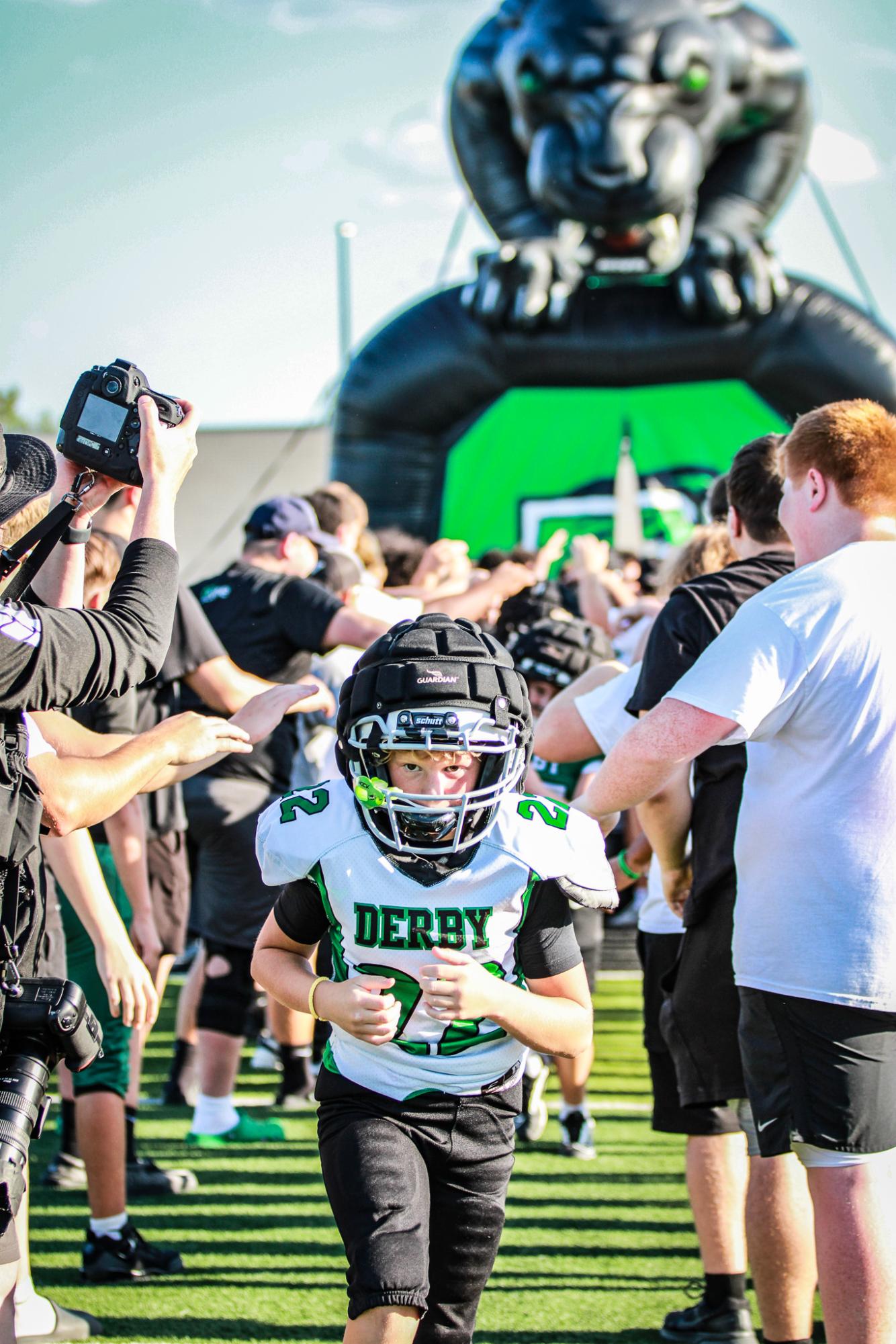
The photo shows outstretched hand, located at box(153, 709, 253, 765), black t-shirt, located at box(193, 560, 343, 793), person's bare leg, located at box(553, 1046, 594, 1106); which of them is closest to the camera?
outstretched hand, located at box(153, 709, 253, 765)

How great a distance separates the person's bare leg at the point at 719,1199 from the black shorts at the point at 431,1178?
0.88 meters

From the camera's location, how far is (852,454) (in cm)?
241

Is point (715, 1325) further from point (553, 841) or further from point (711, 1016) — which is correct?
point (553, 841)

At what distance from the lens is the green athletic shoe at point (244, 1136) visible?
14.3 feet

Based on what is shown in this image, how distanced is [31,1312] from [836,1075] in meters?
1.83

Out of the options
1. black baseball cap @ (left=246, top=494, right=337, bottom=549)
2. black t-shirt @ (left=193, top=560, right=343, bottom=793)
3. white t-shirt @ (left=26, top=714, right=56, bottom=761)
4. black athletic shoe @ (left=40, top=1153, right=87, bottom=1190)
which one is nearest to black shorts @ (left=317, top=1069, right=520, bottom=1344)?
white t-shirt @ (left=26, top=714, right=56, bottom=761)

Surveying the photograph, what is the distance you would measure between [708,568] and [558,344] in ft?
28.8

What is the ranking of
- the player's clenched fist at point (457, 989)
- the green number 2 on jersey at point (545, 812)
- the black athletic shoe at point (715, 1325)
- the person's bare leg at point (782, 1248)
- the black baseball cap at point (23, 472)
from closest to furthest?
1. the player's clenched fist at point (457, 989)
2. the black baseball cap at point (23, 472)
3. the green number 2 on jersey at point (545, 812)
4. the person's bare leg at point (782, 1248)
5. the black athletic shoe at point (715, 1325)

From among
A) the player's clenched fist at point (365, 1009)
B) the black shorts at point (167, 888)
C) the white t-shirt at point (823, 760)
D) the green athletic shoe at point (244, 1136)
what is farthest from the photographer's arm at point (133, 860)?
the white t-shirt at point (823, 760)

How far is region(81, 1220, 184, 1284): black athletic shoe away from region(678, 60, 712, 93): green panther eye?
33.2ft

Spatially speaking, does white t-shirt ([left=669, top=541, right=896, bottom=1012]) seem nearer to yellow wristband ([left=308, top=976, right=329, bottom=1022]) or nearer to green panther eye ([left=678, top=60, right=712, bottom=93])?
yellow wristband ([left=308, top=976, right=329, bottom=1022])

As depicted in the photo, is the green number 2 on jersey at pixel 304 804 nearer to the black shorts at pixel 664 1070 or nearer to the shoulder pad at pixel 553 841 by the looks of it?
the shoulder pad at pixel 553 841

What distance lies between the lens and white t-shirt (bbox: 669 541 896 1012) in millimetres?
2219

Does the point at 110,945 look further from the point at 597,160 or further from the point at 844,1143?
the point at 597,160
